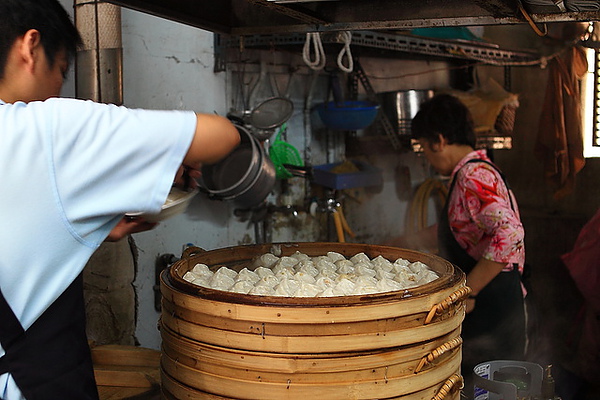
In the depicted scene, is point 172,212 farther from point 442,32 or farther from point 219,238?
point 442,32

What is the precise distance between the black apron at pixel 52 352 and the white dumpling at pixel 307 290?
0.66m

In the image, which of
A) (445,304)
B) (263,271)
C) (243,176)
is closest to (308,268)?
(263,271)

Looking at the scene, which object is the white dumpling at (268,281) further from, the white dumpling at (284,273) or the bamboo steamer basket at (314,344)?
the bamboo steamer basket at (314,344)

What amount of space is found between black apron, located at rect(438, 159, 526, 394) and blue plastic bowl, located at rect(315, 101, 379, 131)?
139cm

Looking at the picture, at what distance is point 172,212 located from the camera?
1.67m

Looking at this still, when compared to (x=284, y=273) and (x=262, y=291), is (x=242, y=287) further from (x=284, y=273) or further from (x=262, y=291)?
(x=284, y=273)

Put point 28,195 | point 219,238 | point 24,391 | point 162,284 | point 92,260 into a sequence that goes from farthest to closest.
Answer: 1. point 219,238
2. point 92,260
3. point 162,284
4. point 24,391
5. point 28,195

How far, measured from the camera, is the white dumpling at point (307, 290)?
6.32 feet

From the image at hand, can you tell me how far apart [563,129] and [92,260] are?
4440mm

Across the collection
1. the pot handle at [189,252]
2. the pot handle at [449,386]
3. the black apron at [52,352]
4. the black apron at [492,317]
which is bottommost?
the black apron at [492,317]

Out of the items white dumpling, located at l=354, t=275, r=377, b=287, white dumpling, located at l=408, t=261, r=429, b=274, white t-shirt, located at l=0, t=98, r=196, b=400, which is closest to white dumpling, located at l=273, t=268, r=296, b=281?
white dumpling, located at l=354, t=275, r=377, b=287

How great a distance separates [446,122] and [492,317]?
4.01 feet

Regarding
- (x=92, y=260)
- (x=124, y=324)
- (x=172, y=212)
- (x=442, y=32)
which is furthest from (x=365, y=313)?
(x=442, y=32)

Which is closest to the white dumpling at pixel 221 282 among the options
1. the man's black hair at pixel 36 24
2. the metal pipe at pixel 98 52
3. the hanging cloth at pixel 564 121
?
the man's black hair at pixel 36 24
